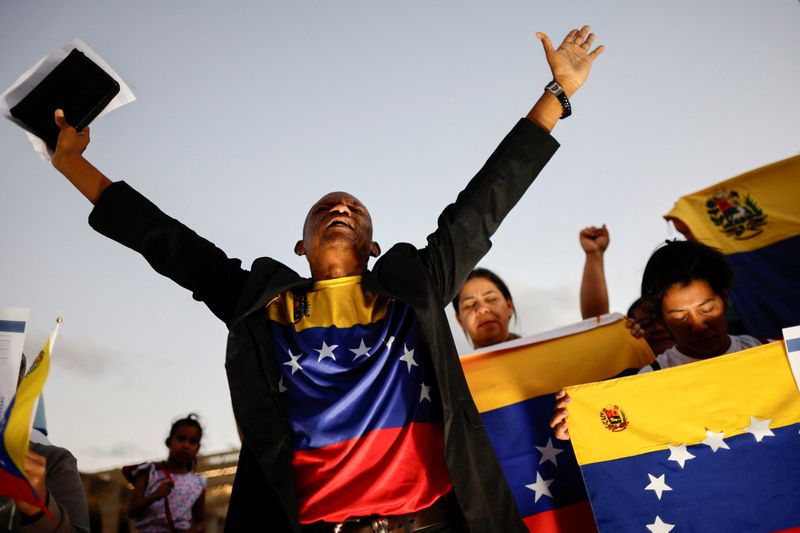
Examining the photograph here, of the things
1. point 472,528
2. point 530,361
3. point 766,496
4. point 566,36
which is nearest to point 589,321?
point 530,361

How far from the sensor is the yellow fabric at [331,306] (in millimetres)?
2369

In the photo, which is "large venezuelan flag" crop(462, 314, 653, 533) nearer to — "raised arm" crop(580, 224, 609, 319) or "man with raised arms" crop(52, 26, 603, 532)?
"raised arm" crop(580, 224, 609, 319)

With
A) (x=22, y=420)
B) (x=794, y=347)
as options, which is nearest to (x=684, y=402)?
(x=794, y=347)

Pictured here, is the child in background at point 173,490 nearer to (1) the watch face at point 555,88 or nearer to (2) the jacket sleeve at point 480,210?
(2) the jacket sleeve at point 480,210

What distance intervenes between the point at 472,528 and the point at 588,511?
1.55 metres

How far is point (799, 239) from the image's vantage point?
4285mm

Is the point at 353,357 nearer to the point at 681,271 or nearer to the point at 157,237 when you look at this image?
the point at 157,237

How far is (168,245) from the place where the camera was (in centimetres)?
240

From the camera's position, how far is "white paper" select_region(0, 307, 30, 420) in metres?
2.23

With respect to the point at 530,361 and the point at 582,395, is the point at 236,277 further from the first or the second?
the point at 530,361

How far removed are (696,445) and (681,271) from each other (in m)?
1.00

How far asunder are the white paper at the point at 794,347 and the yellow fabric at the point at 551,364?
1007 mm

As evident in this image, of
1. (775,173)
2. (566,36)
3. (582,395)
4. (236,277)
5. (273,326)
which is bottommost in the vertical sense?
(582,395)

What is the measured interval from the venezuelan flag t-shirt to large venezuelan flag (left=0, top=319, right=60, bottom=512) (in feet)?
2.76
